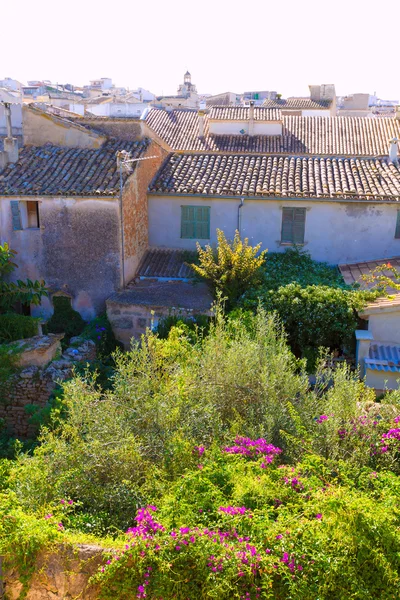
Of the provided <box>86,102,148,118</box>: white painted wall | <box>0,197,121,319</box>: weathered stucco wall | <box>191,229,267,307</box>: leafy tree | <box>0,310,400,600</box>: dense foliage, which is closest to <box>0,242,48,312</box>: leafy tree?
<box>0,197,121,319</box>: weathered stucco wall

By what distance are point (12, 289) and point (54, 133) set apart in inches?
209

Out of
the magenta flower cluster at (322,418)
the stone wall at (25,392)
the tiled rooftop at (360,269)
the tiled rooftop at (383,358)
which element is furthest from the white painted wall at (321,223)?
the magenta flower cluster at (322,418)

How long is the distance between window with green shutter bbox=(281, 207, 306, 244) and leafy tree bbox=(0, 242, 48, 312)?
7165 mm

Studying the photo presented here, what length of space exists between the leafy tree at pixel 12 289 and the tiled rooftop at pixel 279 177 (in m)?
4.64

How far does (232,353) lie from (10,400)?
6.31 metres

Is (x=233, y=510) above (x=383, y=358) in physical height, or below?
above

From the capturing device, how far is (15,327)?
13.5 metres

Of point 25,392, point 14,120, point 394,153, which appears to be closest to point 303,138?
point 394,153

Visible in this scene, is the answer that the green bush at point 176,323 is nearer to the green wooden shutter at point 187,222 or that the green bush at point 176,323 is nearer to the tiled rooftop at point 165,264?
Result: the tiled rooftop at point 165,264

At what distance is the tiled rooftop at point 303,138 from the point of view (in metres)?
28.8

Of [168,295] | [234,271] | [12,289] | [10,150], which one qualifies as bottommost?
[168,295]

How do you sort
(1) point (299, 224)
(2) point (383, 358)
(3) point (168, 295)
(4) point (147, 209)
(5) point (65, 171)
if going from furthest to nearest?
(4) point (147, 209) → (1) point (299, 224) → (5) point (65, 171) → (3) point (168, 295) → (2) point (383, 358)

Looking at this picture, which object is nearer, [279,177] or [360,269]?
[360,269]

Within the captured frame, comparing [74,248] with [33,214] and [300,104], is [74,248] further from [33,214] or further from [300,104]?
[300,104]
